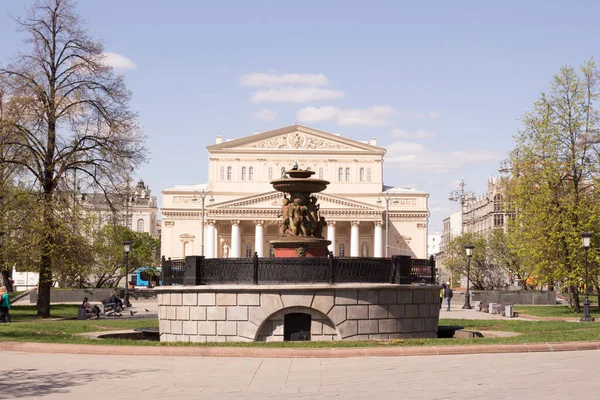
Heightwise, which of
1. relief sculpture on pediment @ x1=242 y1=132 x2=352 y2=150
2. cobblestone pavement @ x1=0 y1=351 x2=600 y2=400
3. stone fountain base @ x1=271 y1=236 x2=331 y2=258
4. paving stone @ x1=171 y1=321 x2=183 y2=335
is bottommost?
cobblestone pavement @ x1=0 y1=351 x2=600 y2=400

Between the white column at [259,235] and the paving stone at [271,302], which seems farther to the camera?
the white column at [259,235]

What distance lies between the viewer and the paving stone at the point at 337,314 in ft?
68.2

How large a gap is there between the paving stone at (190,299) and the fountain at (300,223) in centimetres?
316

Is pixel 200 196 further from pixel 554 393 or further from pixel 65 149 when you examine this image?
pixel 554 393

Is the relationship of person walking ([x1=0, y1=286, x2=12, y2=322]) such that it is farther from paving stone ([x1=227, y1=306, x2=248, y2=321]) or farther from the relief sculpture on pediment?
the relief sculpture on pediment

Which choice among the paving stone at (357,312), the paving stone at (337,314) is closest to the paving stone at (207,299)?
the paving stone at (337,314)

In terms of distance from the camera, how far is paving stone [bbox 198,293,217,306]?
21125 mm

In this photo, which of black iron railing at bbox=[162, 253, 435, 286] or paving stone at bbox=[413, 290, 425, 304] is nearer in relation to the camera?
black iron railing at bbox=[162, 253, 435, 286]

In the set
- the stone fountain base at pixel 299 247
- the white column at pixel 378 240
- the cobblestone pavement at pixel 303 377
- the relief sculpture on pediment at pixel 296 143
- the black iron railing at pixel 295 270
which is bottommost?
the cobblestone pavement at pixel 303 377

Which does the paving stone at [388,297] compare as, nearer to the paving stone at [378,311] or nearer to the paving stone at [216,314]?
the paving stone at [378,311]

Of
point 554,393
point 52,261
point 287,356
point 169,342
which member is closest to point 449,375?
point 554,393

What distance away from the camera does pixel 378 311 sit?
21.2 metres

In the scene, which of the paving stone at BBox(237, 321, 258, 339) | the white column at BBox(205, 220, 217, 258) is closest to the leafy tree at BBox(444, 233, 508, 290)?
the white column at BBox(205, 220, 217, 258)

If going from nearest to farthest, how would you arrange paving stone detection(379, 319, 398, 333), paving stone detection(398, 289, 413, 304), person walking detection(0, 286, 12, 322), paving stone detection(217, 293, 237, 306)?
1. paving stone detection(217, 293, 237, 306)
2. paving stone detection(379, 319, 398, 333)
3. paving stone detection(398, 289, 413, 304)
4. person walking detection(0, 286, 12, 322)
